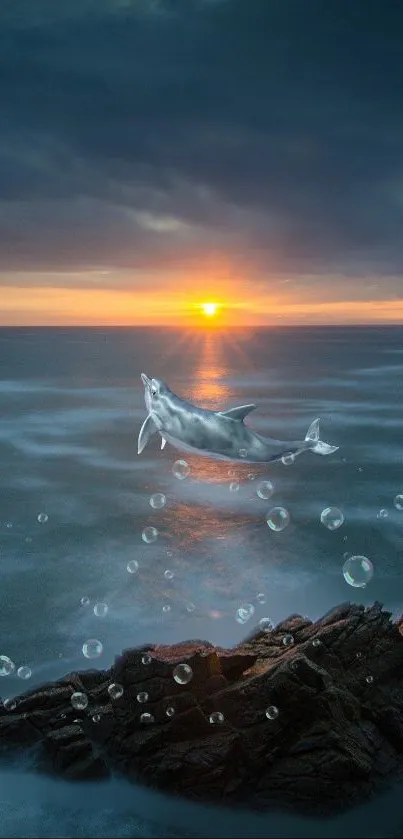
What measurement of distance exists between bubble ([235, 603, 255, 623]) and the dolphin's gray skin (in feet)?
51.1

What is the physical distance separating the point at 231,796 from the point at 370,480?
3992 cm

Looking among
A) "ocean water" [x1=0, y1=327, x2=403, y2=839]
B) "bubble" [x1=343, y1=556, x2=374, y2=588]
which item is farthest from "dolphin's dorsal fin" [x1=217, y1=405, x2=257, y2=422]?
"ocean water" [x1=0, y1=327, x2=403, y2=839]

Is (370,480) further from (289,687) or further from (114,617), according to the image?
(289,687)

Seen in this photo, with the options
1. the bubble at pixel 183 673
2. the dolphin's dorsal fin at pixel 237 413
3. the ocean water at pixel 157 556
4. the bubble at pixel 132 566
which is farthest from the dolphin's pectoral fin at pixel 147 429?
the bubble at pixel 132 566

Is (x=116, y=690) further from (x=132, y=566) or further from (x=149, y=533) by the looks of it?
(x=132, y=566)

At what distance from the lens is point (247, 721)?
18.2 meters

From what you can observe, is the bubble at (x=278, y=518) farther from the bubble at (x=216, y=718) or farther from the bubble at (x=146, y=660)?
the bubble at (x=216, y=718)

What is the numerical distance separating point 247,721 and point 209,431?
899 centimetres

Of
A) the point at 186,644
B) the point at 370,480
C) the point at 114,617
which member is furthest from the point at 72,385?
the point at 186,644

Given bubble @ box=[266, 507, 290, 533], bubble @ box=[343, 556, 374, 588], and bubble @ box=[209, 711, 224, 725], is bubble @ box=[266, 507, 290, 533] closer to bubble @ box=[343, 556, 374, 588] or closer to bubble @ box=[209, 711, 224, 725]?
bubble @ box=[343, 556, 374, 588]

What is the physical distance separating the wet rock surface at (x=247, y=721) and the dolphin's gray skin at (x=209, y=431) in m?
7.72

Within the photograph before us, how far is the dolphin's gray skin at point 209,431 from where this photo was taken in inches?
480

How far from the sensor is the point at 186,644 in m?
21.6

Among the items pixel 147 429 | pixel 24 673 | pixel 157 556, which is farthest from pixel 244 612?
pixel 147 429
